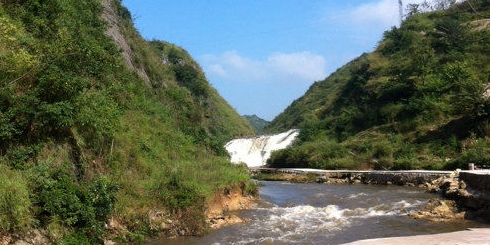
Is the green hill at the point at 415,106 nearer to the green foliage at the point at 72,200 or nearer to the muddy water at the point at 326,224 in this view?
the muddy water at the point at 326,224

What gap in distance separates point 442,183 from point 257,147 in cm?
3424

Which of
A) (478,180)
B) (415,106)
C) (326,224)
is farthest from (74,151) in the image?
(415,106)

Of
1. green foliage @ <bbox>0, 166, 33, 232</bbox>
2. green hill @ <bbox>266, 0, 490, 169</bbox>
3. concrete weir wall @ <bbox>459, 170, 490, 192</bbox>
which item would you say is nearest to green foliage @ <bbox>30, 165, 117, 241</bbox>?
green foliage @ <bbox>0, 166, 33, 232</bbox>

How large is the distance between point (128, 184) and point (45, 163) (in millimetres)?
2697

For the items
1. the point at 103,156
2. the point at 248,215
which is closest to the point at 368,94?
the point at 248,215

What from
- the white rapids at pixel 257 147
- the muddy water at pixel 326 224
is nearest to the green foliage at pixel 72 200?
the muddy water at pixel 326 224

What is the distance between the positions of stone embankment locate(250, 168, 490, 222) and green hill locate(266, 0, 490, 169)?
322 cm

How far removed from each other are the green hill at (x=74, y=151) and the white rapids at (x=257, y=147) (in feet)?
113

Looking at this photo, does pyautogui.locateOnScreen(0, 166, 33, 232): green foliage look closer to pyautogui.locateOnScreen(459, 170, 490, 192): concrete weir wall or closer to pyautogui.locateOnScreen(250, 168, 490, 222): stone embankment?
pyautogui.locateOnScreen(250, 168, 490, 222): stone embankment

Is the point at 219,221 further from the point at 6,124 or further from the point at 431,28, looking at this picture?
the point at 431,28

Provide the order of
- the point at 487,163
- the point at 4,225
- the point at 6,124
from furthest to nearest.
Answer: the point at 487,163
the point at 6,124
the point at 4,225

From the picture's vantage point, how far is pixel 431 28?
A: 194 feet

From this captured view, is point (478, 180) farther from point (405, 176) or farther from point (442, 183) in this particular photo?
point (405, 176)

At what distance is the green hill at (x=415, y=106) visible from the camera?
31078 mm
